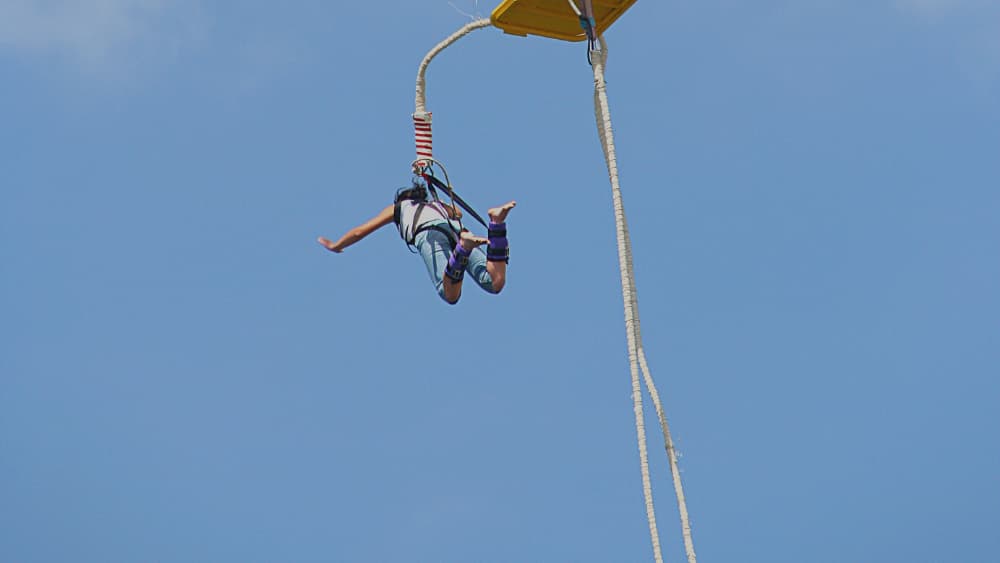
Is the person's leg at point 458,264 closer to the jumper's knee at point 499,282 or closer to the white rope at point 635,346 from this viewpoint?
the jumper's knee at point 499,282

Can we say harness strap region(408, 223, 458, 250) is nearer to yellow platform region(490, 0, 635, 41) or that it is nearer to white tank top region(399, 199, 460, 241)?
white tank top region(399, 199, 460, 241)

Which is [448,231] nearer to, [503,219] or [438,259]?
[438,259]

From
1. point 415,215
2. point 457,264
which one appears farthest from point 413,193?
point 457,264

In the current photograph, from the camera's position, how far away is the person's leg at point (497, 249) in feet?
25.1

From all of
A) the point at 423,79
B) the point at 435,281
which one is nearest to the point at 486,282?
the point at 435,281

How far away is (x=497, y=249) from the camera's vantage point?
25.7 ft

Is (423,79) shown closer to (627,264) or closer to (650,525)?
(627,264)

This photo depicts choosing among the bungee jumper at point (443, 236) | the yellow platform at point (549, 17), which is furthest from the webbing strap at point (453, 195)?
the yellow platform at point (549, 17)

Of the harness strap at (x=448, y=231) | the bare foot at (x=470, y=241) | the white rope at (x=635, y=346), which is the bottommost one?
the white rope at (x=635, y=346)

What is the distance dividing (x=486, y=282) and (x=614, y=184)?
46.9 inches

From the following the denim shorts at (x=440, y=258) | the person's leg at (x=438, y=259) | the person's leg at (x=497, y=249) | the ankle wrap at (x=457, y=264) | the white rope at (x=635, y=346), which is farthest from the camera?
the person's leg at (x=438, y=259)

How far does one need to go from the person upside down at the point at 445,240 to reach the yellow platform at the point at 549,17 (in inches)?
49.3

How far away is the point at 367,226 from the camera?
30.0 ft

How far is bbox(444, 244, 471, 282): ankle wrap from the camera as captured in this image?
801 cm
